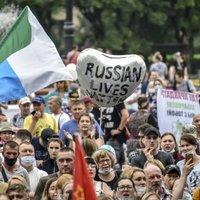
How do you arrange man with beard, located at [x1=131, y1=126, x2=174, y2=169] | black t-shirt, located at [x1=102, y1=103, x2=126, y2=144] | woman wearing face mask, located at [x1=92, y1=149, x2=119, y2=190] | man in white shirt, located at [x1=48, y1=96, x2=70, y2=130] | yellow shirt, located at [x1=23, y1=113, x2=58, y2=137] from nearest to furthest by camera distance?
woman wearing face mask, located at [x1=92, y1=149, x2=119, y2=190]
man with beard, located at [x1=131, y1=126, x2=174, y2=169]
yellow shirt, located at [x1=23, y1=113, x2=58, y2=137]
man in white shirt, located at [x1=48, y1=96, x2=70, y2=130]
black t-shirt, located at [x1=102, y1=103, x2=126, y2=144]

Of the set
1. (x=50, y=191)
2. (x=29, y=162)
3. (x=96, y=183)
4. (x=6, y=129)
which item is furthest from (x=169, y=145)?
(x=50, y=191)

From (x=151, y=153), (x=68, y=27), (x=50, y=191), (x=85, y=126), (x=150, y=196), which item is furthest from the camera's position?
(x=68, y=27)

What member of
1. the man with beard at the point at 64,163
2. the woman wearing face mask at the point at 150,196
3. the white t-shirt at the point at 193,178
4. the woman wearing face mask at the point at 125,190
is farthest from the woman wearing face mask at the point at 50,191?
the white t-shirt at the point at 193,178

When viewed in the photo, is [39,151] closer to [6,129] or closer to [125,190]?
[6,129]

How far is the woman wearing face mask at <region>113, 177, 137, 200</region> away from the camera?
12227 millimetres

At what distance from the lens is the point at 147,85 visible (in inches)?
998

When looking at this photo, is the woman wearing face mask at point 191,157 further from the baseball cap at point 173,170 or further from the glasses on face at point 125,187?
the glasses on face at point 125,187

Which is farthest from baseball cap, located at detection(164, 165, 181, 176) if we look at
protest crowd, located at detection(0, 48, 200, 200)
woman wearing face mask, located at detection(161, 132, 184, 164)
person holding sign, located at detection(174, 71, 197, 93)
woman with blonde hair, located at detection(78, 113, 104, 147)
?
person holding sign, located at detection(174, 71, 197, 93)

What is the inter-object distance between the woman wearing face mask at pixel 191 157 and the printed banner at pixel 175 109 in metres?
4.14

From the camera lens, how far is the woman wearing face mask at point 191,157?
42.9ft

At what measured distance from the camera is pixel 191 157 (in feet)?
44.1

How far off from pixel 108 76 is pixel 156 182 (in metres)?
3.14

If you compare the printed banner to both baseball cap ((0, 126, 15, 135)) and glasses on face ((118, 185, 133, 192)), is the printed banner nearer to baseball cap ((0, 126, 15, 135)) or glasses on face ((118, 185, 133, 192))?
baseball cap ((0, 126, 15, 135))

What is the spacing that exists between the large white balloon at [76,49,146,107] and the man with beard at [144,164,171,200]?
284 centimetres
